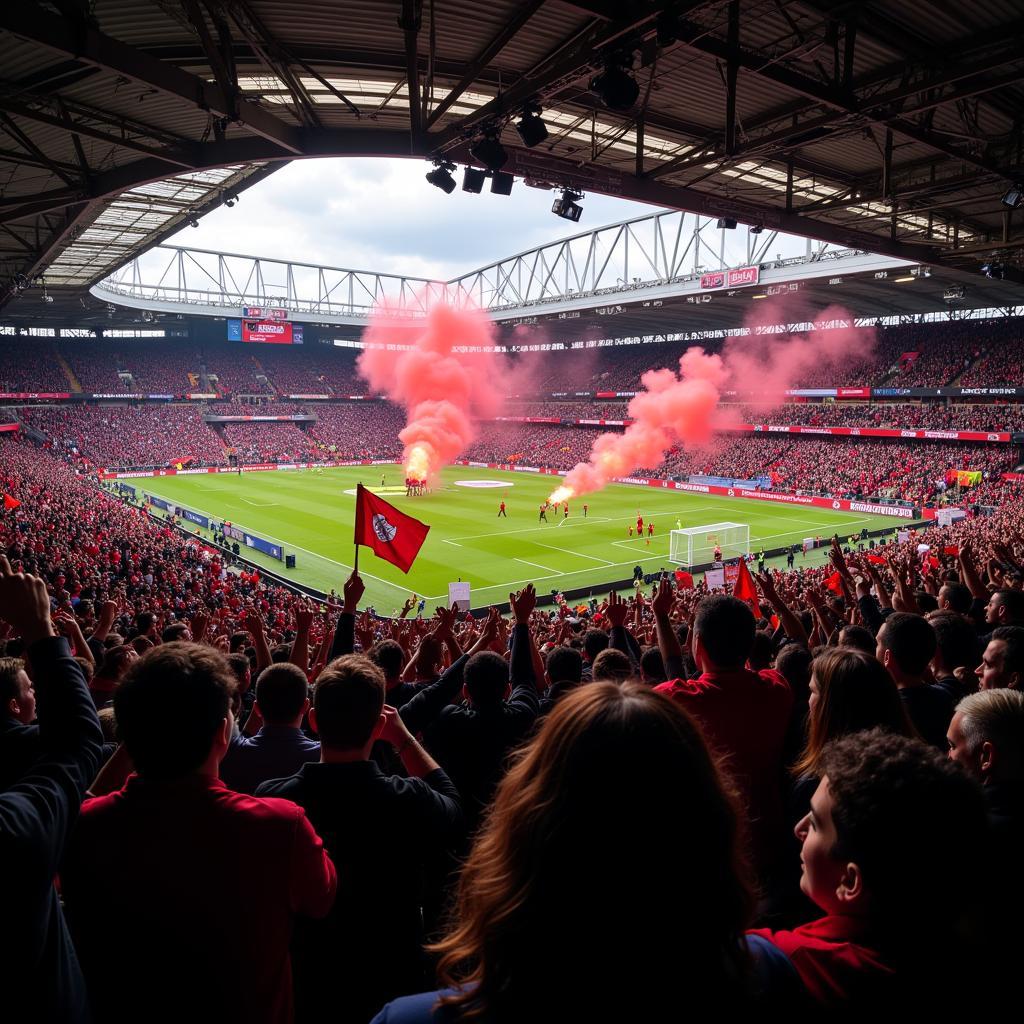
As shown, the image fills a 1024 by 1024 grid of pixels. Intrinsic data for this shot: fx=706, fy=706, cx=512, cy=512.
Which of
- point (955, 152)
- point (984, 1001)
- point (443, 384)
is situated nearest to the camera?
point (984, 1001)

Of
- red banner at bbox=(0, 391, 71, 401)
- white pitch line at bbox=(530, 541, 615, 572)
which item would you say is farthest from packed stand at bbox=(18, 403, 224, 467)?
white pitch line at bbox=(530, 541, 615, 572)

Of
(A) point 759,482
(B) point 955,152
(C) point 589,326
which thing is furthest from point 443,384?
(B) point 955,152

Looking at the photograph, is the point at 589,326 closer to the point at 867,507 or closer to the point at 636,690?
the point at 867,507

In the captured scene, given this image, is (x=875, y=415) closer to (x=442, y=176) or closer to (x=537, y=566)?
(x=537, y=566)

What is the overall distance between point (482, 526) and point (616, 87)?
31.4 metres

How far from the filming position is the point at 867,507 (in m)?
44.2

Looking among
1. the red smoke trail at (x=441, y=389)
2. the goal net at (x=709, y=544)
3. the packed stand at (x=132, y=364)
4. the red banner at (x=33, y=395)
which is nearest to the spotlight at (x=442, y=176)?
the goal net at (x=709, y=544)

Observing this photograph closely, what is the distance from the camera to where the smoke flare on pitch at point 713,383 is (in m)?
52.4

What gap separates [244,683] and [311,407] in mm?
88804

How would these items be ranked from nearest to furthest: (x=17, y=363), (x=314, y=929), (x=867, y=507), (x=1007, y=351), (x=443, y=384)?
(x=314, y=929) → (x=867, y=507) → (x=1007, y=351) → (x=443, y=384) → (x=17, y=363)

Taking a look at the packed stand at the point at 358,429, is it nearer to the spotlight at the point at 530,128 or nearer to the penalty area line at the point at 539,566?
the penalty area line at the point at 539,566

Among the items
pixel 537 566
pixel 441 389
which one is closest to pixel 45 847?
pixel 537 566

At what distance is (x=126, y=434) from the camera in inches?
2751

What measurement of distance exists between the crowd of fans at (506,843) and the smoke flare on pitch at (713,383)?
139 ft
